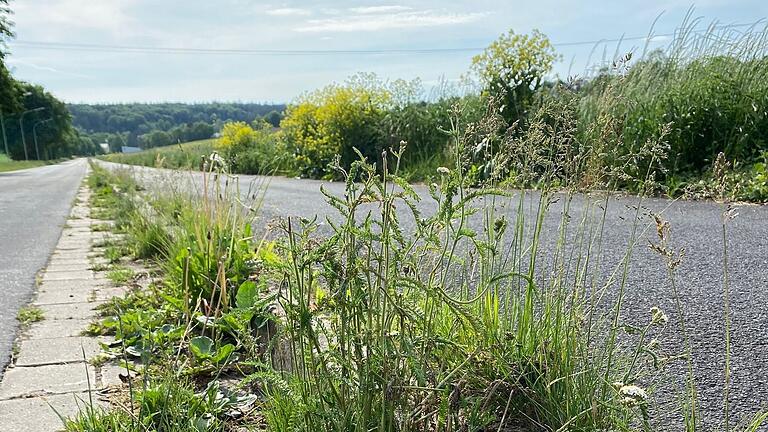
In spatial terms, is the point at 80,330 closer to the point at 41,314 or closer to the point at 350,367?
the point at 41,314

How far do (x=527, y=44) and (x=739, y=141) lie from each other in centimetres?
347

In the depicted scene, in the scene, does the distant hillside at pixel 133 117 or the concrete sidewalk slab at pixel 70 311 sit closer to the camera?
the concrete sidewalk slab at pixel 70 311

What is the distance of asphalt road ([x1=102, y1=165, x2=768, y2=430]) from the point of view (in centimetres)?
176

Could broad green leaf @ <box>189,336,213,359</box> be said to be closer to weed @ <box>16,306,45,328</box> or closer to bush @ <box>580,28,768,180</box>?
weed @ <box>16,306,45,328</box>

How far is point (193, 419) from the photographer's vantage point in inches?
65.0

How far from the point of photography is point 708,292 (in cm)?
269

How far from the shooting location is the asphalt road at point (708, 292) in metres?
1.76

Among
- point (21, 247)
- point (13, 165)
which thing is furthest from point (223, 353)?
point (13, 165)

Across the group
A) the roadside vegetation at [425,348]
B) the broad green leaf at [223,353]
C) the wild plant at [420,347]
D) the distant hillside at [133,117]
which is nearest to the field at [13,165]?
the distant hillside at [133,117]

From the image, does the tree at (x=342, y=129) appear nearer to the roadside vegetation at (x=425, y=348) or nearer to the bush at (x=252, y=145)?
the bush at (x=252, y=145)

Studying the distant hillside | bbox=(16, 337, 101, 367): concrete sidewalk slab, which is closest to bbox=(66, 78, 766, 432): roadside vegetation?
bbox=(16, 337, 101, 367): concrete sidewalk slab

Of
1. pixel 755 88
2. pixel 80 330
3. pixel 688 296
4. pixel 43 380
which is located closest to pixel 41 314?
pixel 80 330

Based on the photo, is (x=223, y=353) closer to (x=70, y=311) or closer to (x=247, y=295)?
(x=247, y=295)

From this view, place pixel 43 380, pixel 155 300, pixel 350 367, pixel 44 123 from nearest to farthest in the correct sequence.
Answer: pixel 350 367, pixel 43 380, pixel 155 300, pixel 44 123
